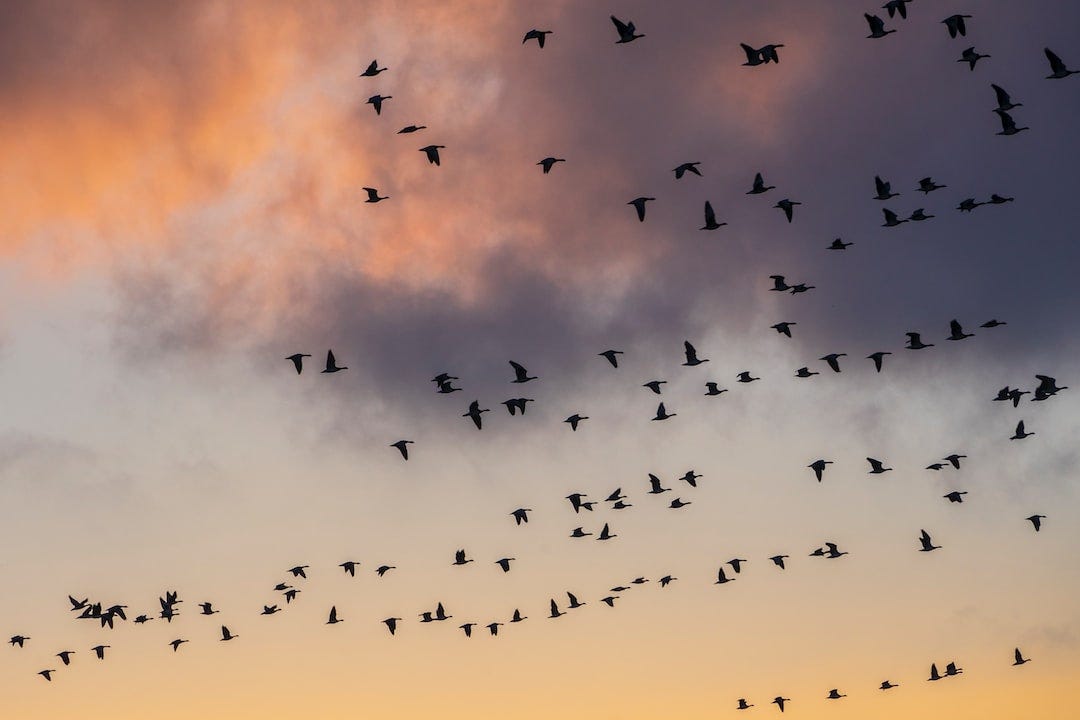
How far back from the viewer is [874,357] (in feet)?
438

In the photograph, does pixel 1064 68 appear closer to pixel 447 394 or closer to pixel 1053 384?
pixel 1053 384

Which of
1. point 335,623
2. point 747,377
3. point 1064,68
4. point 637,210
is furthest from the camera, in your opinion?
point 335,623

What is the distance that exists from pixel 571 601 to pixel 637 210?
36741mm

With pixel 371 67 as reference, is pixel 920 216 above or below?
below

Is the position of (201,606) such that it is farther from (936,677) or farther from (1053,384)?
(1053,384)

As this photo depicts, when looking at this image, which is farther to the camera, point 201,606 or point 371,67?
point 201,606

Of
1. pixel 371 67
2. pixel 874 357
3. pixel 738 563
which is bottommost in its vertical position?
pixel 738 563

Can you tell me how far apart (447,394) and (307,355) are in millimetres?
9460

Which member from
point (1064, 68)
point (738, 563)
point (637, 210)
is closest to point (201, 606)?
point (738, 563)

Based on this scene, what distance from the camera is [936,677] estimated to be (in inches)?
5344

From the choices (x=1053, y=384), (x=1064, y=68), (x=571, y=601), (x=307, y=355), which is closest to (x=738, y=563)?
(x=571, y=601)

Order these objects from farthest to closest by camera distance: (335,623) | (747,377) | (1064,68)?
1. (335,623)
2. (747,377)
3. (1064,68)

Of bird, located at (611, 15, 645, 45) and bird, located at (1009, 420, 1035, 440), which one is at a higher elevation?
bird, located at (611, 15, 645, 45)

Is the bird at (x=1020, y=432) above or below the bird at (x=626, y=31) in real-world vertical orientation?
below
